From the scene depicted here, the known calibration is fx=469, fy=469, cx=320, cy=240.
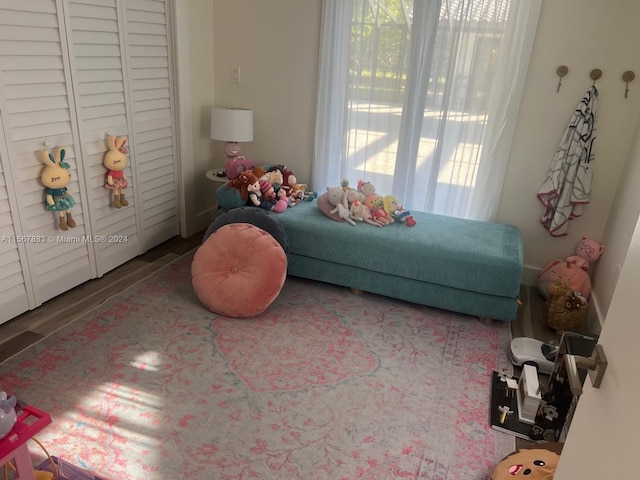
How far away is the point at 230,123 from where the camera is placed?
3342 millimetres

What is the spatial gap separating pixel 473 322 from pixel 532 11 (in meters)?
1.88

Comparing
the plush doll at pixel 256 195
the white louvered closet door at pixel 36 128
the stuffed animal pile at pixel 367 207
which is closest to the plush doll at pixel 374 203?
the stuffed animal pile at pixel 367 207

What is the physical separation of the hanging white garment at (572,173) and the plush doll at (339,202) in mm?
1274

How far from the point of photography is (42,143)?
247 centimetres

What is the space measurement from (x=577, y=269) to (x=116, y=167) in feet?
9.65

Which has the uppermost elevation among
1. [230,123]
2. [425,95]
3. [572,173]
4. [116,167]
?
[425,95]

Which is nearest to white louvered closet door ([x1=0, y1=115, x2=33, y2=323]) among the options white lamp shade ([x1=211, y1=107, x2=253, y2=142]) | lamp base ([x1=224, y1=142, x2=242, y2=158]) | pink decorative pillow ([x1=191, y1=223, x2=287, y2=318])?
pink decorative pillow ([x1=191, y1=223, x2=287, y2=318])

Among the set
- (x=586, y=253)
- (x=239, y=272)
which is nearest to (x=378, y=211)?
(x=239, y=272)

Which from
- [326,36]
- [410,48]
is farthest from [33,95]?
[410,48]

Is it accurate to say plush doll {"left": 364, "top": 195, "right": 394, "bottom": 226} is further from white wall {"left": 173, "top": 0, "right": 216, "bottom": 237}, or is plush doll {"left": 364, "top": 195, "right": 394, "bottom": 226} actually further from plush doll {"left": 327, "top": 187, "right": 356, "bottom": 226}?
white wall {"left": 173, "top": 0, "right": 216, "bottom": 237}

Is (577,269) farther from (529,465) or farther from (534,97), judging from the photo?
(529,465)

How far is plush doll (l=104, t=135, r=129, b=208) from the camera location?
2.87 metres

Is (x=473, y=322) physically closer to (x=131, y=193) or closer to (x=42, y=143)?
(x=131, y=193)

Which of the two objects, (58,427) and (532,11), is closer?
(58,427)
